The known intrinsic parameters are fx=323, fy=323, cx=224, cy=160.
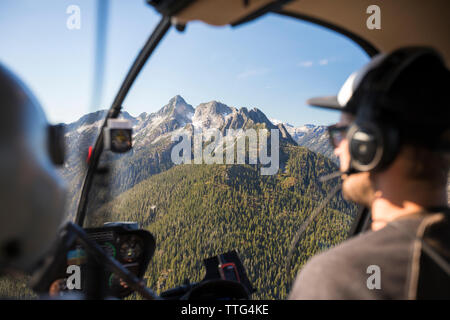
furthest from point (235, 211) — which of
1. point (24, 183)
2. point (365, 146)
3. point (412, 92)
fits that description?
point (24, 183)

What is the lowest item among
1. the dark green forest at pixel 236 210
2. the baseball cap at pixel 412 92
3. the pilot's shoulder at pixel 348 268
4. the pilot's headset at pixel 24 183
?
the dark green forest at pixel 236 210

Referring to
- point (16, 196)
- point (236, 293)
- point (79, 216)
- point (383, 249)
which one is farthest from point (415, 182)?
point (79, 216)

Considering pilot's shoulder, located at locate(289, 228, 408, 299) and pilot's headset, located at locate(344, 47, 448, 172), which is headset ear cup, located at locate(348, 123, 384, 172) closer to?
pilot's headset, located at locate(344, 47, 448, 172)

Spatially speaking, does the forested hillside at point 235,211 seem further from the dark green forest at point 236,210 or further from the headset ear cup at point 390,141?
the headset ear cup at point 390,141

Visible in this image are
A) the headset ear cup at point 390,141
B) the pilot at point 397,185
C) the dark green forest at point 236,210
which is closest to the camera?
the pilot at point 397,185

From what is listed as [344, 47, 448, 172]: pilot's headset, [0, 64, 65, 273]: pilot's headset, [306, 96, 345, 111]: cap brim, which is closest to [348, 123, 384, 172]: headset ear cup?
[344, 47, 448, 172]: pilot's headset

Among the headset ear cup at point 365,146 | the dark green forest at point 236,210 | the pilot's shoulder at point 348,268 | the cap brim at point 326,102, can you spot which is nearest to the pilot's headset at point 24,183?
the pilot's shoulder at point 348,268

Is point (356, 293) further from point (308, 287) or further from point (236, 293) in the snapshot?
point (236, 293)

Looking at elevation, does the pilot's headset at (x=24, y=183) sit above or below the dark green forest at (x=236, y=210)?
above
